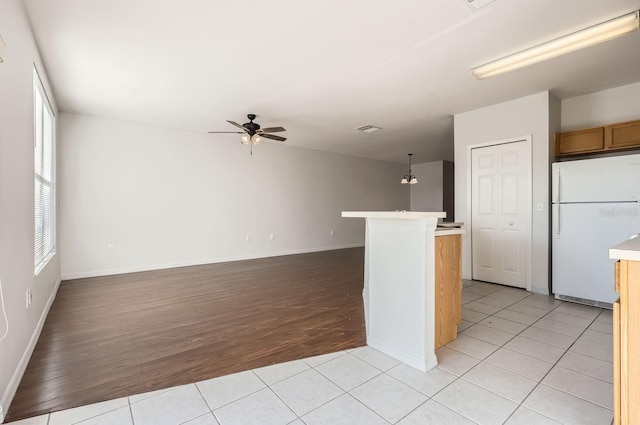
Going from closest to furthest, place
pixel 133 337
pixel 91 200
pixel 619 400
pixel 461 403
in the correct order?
1. pixel 619 400
2. pixel 461 403
3. pixel 133 337
4. pixel 91 200

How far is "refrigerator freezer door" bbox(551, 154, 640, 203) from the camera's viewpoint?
119 inches

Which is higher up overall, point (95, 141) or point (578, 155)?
point (95, 141)

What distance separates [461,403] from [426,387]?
0.68ft

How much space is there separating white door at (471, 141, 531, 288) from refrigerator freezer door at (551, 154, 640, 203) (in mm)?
460

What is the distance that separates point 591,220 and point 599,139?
1.17m

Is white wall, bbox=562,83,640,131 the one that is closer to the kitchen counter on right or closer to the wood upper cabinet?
the wood upper cabinet

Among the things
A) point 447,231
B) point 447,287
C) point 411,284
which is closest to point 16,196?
point 411,284

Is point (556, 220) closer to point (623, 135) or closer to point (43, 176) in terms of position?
point (623, 135)

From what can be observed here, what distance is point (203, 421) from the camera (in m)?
1.48

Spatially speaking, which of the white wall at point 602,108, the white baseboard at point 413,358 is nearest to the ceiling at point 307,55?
the white wall at point 602,108

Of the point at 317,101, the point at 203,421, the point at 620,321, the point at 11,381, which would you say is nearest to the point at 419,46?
the point at 317,101

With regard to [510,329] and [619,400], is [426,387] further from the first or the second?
[510,329]

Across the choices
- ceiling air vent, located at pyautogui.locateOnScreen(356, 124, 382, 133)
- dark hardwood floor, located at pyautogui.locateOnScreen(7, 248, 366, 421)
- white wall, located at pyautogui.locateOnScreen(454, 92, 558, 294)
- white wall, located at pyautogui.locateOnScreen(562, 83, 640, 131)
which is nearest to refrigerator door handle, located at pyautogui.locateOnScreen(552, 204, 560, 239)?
white wall, located at pyautogui.locateOnScreen(454, 92, 558, 294)

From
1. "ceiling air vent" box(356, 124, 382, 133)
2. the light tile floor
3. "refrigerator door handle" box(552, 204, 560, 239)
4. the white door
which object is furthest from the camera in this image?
"ceiling air vent" box(356, 124, 382, 133)
